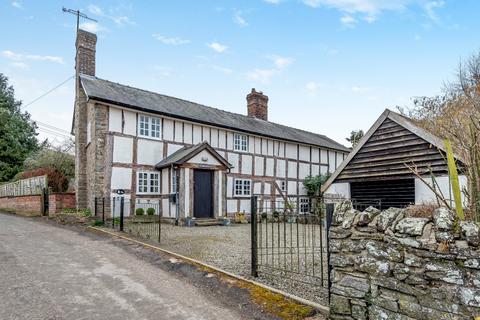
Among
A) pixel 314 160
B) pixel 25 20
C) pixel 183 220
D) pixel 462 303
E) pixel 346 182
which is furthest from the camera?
pixel 314 160

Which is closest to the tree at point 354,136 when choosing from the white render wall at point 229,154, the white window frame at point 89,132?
the white render wall at point 229,154

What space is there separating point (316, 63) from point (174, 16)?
6520 millimetres

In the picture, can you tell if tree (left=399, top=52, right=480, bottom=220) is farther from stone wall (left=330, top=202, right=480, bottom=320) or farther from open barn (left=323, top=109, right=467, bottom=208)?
open barn (left=323, top=109, right=467, bottom=208)

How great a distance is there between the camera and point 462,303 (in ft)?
9.33

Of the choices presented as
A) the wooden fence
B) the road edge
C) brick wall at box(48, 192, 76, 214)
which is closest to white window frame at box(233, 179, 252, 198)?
brick wall at box(48, 192, 76, 214)

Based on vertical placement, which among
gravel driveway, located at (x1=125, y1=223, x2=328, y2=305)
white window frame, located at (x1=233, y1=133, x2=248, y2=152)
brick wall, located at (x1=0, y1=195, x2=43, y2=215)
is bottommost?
gravel driveway, located at (x1=125, y1=223, x2=328, y2=305)

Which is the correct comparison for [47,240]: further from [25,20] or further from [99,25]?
[99,25]

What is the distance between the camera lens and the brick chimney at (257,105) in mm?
23781

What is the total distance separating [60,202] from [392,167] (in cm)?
1401

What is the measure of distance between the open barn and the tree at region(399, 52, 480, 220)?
2.75ft

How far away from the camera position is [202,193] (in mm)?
15156

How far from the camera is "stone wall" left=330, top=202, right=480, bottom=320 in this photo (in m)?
2.85

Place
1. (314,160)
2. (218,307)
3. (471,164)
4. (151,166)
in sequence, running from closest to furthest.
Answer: (471,164) → (218,307) → (151,166) → (314,160)

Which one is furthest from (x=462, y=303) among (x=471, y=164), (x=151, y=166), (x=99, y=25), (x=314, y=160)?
(x=314, y=160)
